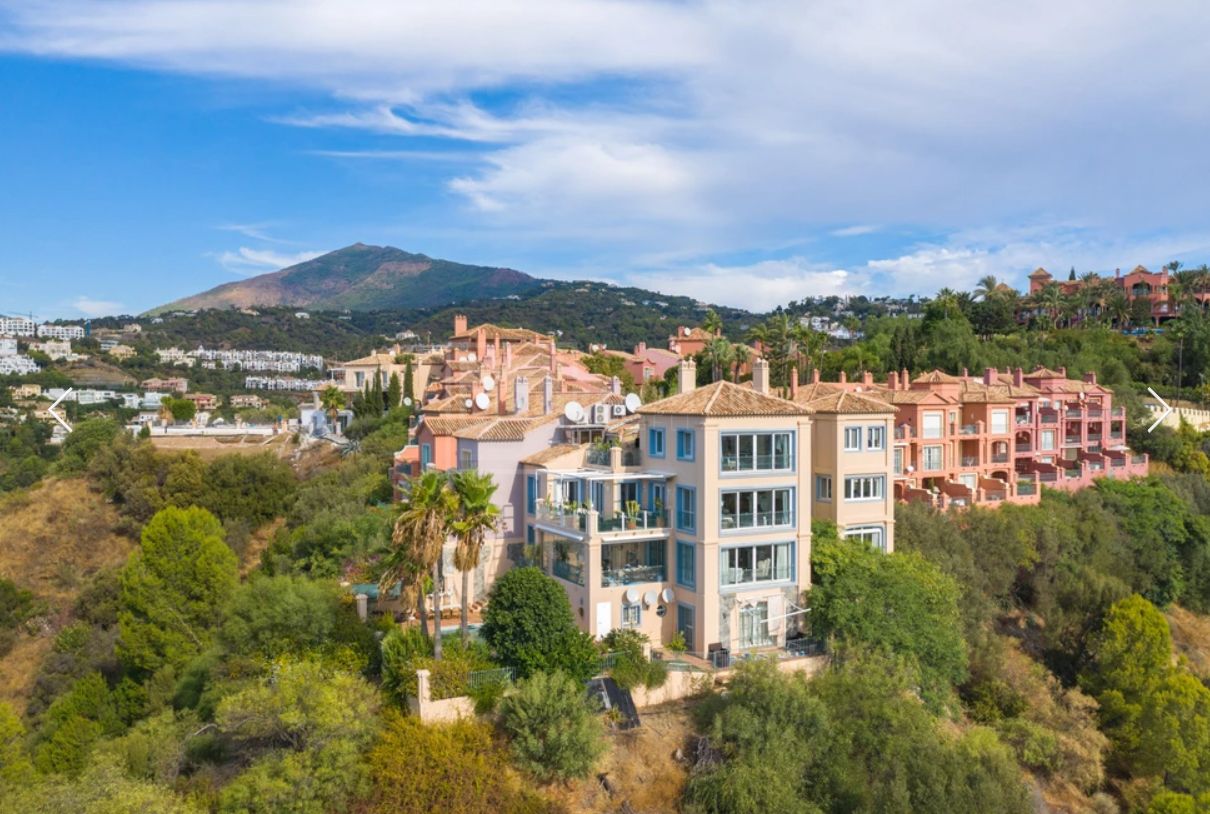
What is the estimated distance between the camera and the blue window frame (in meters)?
31.0

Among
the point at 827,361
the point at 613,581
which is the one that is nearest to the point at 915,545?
the point at 613,581

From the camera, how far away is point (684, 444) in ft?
103

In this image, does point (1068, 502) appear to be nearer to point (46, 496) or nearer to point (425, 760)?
point (425, 760)

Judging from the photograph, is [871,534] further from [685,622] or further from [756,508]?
[685,622]

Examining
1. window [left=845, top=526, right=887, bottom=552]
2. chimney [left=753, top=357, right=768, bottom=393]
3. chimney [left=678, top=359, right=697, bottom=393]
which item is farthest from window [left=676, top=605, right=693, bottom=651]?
chimney [left=753, top=357, right=768, bottom=393]

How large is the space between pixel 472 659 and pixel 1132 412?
56.5 metres

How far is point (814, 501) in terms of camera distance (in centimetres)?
3616

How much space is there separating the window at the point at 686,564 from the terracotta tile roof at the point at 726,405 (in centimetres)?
452

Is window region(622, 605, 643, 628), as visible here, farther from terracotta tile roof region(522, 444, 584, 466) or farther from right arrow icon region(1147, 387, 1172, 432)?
right arrow icon region(1147, 387, 1172, 432)

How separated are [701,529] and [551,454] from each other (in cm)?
784

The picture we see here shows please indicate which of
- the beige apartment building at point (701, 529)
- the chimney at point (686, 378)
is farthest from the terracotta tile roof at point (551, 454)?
the chimney at point (686, 378)

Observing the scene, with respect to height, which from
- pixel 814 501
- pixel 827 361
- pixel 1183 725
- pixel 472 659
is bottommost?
pixel 1183 725

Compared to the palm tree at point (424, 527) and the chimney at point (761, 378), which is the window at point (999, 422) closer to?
the chimney at point (761, 378)

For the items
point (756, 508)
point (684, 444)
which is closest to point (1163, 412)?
point (756, 508)
